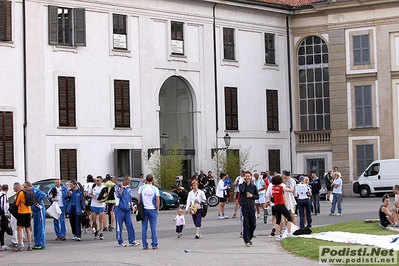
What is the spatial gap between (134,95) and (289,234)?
23105 millimetres

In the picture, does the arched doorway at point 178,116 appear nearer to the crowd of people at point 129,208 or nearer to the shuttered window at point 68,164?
the shuttered window at point 68,164

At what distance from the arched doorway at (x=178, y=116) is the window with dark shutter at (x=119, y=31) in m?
4.41

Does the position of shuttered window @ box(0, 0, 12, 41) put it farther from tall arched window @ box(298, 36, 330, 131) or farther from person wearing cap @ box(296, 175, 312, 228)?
tall arched window @ box(298, 36, 330, 131)

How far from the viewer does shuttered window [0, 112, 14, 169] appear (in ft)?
133

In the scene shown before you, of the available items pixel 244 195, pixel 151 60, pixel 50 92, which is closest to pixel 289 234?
pixel 244 195

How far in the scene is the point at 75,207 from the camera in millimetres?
27297

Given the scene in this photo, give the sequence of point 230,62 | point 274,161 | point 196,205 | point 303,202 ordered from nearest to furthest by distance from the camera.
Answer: point 196,205 → point 303,202 → point 230,62 → point 274,161

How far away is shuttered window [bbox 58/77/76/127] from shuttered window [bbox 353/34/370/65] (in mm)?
17135

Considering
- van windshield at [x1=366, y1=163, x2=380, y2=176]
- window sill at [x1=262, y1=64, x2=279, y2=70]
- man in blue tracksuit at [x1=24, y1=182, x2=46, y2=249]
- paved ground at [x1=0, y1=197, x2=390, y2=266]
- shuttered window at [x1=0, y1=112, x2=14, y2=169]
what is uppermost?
window sill at [x1=262, y1=64, x2=279, y2=70]

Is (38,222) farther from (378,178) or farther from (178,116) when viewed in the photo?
(378,178)

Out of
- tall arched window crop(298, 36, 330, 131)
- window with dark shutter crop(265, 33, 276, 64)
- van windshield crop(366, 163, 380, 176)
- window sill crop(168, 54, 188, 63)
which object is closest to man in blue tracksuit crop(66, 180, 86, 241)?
window sill crop(168, 54, 188, 63)

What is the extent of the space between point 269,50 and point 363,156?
794 cm

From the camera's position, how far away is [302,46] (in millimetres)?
54688

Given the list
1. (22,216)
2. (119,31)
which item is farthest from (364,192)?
(22,216)
